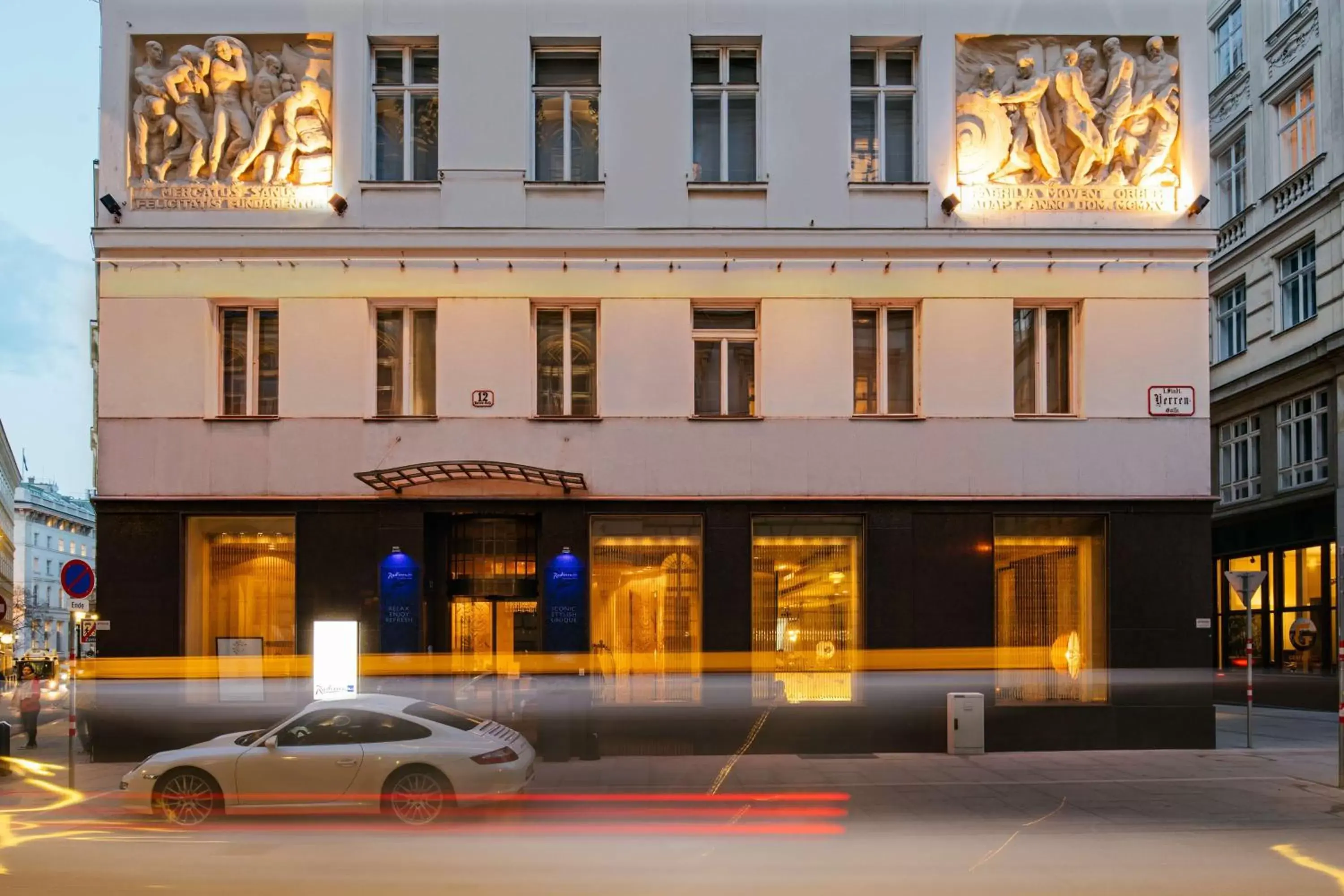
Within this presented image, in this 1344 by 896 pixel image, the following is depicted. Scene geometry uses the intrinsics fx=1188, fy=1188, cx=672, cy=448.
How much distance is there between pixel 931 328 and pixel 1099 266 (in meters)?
2.75

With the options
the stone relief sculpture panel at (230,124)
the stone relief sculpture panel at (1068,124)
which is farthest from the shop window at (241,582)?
the stone relief sculpture panel at (1068,124)

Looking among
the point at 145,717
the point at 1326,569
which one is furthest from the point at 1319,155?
the point at 145,717

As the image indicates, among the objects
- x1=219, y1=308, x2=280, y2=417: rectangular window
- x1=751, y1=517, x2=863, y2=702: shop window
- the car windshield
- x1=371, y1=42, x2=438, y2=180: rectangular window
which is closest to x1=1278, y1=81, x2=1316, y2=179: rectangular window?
x1=751, y1=517, x2=863, y2=702: shop window

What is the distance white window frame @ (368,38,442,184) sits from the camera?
18.2 metres

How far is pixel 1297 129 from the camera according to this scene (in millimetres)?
28953

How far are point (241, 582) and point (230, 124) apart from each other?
6.98 m

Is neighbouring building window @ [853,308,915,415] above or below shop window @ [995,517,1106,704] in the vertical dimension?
above

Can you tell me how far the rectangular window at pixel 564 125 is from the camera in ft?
60.2

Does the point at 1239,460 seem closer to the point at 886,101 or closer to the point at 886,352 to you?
the point at 886,352

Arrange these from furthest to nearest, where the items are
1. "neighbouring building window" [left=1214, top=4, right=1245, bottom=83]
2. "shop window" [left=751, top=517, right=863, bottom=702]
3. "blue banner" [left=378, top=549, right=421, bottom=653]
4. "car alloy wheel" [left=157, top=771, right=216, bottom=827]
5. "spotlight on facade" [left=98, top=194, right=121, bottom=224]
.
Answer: "neighbouring building window" [left=1214, top=4, right=1245, bottom=83], "shop window" [left=751, top=517, right=863, bottom=702], "spotlight on facade" [left=98, top=194, right=121, bottom=224], "blue banner" [left=378, top=549, right=421, bottom=653], "car alloy wheel" [left=157, top=771, right=216, bottom=827]

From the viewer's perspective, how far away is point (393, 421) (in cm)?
1789

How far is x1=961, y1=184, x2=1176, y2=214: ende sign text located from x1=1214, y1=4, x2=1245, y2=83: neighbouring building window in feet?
54.3

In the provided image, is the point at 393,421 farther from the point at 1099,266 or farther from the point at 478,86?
the point at 1099,266

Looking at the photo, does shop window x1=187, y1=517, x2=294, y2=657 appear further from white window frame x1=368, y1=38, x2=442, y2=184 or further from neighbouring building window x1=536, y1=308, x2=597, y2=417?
white window frame x1=368, y1=38, x2=442, y2=184
